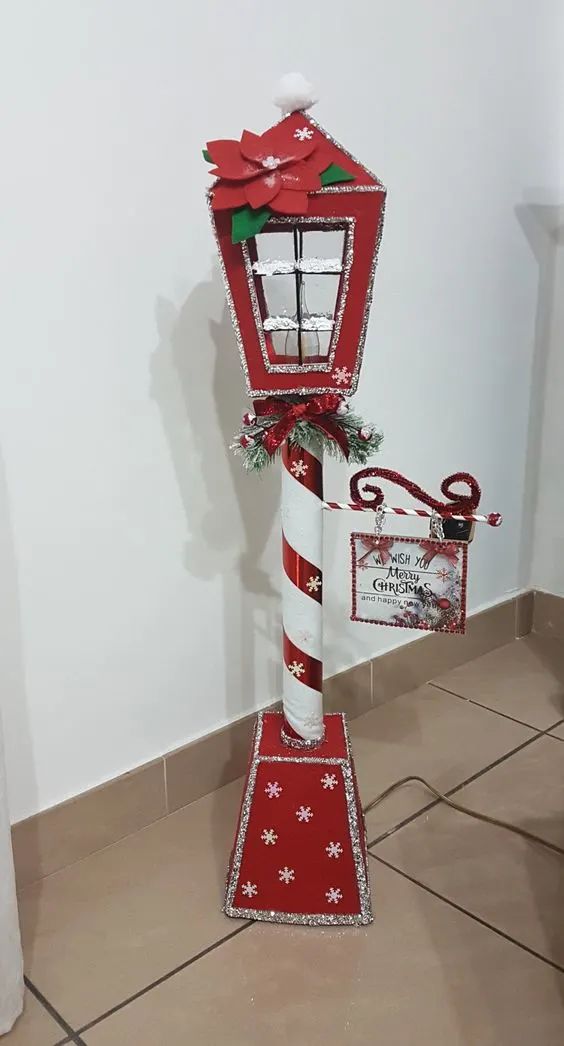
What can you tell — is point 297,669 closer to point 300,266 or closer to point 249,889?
point 249,889

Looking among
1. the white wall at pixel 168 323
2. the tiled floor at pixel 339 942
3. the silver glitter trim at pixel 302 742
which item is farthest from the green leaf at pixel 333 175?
the tiled floor at pixel 339 942

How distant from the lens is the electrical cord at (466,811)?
4.50 ft

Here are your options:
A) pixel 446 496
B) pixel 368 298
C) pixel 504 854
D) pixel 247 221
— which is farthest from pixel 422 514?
pixel 504 854

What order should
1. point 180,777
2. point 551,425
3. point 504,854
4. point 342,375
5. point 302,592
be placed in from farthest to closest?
point 551,425
point 180,777
point 504,854
point 302,592
point 342,375

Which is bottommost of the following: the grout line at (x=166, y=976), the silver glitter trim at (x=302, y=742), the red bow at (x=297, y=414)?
the grout line at (x=166, y=976)

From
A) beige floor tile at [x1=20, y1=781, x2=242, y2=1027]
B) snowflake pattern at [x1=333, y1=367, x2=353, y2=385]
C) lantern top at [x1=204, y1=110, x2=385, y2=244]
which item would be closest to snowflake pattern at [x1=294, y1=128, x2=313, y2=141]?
lantern top at [x1=204, y1=110, x2=385, y2=244]

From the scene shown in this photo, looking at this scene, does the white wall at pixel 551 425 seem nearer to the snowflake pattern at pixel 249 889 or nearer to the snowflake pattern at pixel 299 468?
the snowflake pattern at pixel 299 468

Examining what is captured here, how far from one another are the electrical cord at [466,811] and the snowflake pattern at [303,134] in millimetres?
984

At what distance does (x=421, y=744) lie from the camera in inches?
65.4

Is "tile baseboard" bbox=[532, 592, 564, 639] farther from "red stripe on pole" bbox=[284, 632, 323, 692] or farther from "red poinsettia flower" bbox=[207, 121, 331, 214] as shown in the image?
"red poinsettia flower" bbox=[207, 121, 331, 214]

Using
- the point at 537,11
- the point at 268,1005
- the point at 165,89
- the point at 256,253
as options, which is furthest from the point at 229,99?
the point at 268,1005

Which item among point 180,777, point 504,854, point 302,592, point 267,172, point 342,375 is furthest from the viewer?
point 180,777

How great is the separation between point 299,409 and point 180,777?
0.66m

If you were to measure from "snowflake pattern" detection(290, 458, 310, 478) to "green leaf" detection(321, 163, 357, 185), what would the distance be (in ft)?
1.09
